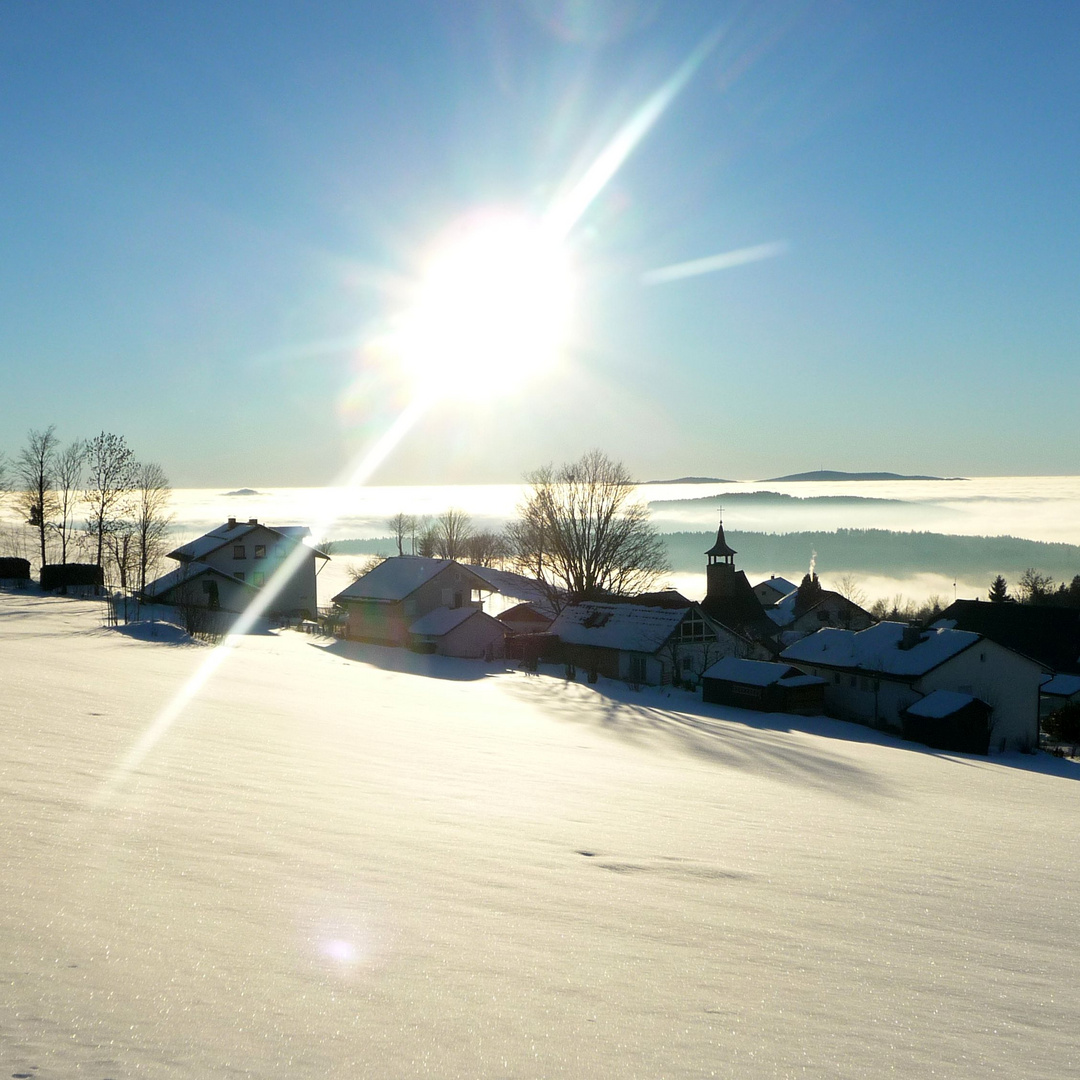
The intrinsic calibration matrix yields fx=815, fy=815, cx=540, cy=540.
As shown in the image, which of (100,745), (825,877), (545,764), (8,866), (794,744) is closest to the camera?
(8,866)

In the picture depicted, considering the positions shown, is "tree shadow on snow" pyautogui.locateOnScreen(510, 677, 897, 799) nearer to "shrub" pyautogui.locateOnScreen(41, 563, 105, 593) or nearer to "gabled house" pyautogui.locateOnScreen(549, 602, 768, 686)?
"gabled house" pyautogui.locateOnScreen(549, 602, 768, 686)

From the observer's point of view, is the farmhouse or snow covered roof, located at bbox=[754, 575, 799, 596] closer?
the farmhouse

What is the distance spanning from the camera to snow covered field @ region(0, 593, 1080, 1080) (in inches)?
157

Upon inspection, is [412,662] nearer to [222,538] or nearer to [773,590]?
[222,538]

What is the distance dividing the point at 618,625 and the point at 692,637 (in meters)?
4.43

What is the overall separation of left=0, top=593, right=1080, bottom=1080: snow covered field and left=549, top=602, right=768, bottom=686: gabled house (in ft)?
109

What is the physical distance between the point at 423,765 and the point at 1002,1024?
8.98 metres

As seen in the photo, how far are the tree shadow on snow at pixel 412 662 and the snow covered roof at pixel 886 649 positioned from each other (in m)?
17.1

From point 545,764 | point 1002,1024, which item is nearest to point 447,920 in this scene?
point 1002,1024

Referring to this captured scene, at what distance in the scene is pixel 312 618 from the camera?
197 feet

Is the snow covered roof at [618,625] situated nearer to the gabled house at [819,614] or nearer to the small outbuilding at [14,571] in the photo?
the gabled house at [819,614]

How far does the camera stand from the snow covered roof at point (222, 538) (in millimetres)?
57875

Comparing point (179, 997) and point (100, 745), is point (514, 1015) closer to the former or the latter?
point (179, 997)

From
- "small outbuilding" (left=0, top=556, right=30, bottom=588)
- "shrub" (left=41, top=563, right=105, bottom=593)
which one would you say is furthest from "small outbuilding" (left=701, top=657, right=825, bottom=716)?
"small outbuilding" (left=0, top=556, right=30, bottom=588)
